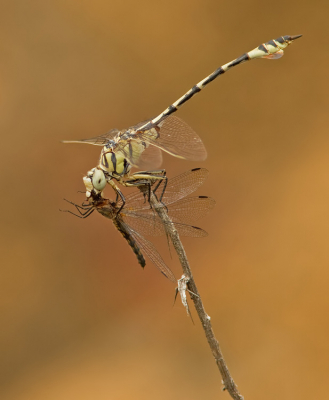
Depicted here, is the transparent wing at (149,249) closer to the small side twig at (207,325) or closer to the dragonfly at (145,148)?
the dragonfly at (145,148)

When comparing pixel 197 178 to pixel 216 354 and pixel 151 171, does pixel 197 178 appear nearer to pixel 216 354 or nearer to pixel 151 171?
pixel 151 171

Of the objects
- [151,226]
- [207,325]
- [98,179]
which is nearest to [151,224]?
[151,226]

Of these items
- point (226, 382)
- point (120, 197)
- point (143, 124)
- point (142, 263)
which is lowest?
point (226, 382)

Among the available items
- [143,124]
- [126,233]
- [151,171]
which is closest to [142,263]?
[126,233]

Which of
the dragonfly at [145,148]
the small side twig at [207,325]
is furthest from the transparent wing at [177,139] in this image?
the small side twig at [207,325]

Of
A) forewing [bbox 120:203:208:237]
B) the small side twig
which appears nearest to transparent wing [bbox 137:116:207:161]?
forewing [bbox 120:203:208:237]

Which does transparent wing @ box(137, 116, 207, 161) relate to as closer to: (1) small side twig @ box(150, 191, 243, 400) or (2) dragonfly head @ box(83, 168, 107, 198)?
(2) dragonfly head @ box(83, 168, 107, 198)

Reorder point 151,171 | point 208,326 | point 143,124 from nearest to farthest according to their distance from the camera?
point 208,326 → point 151,171 → point 143,124
